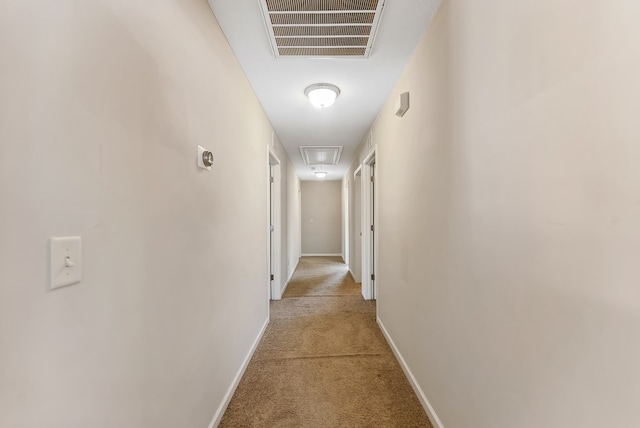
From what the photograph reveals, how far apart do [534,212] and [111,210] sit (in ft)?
4.15

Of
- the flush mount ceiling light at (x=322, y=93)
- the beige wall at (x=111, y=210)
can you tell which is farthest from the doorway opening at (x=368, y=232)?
the beige wall at (x=111, y=210)

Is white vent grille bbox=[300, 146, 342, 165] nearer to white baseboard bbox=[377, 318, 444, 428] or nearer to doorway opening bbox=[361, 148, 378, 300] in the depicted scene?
doorway opening bbox=[361, 148, 378, 300]

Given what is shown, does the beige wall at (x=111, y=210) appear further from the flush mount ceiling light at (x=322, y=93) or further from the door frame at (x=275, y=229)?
the door frame at (x=275, y=229)

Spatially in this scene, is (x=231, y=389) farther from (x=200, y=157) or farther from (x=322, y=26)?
(x=322, y=26)

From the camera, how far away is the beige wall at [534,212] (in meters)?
0.64

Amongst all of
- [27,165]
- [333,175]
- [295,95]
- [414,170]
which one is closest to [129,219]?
[27,165]

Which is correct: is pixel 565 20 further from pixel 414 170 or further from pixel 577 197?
pixel 414 170

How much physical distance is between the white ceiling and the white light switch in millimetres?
1415

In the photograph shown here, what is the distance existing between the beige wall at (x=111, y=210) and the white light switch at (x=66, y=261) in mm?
17

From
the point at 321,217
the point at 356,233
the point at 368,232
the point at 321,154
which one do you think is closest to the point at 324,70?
the point at 368,232

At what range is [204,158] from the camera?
1425 mm

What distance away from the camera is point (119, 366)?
2.74 ft

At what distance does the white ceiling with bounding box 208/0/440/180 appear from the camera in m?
1.54

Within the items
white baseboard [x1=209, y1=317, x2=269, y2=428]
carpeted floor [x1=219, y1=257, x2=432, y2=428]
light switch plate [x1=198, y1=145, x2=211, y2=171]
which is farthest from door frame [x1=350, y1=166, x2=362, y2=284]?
light switch plate [x1=198, y1=145, x2=211, y2=171]
